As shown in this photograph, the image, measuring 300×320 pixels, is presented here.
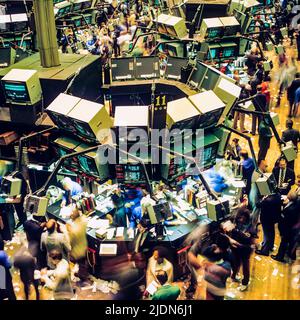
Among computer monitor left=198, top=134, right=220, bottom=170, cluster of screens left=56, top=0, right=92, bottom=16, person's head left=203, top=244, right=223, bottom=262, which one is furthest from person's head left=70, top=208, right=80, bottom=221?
cluster of screens left=56, top=0, right=92, bottom=16

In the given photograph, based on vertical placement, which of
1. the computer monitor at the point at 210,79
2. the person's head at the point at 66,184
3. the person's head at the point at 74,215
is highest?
the computer monitor at the point at 210,79

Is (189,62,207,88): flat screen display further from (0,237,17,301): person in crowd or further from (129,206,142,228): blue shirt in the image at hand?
(0,237,17,301): person in crowd

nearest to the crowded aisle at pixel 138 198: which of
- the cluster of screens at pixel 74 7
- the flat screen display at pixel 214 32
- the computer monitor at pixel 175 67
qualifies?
the computer monitor at pixel 175 67

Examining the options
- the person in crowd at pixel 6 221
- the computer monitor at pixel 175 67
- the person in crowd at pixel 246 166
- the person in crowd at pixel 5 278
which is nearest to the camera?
the person in crowd at pixel 5 278

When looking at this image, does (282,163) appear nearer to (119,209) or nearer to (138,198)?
(138,198)

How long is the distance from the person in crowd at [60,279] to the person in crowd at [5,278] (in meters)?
0.46

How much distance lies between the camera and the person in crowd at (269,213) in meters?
5.97

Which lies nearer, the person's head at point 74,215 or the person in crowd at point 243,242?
the person in crowd at point 243,242

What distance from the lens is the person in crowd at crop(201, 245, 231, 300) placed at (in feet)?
16.0

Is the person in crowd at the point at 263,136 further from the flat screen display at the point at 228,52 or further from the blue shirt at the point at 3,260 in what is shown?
the blue shirt at the point at 3,260

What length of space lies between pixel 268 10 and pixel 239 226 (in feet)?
48.4

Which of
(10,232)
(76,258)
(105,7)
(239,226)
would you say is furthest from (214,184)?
(105,7)

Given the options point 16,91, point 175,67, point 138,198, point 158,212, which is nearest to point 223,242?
point 158,212

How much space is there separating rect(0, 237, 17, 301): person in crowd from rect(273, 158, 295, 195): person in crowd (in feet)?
13.1
